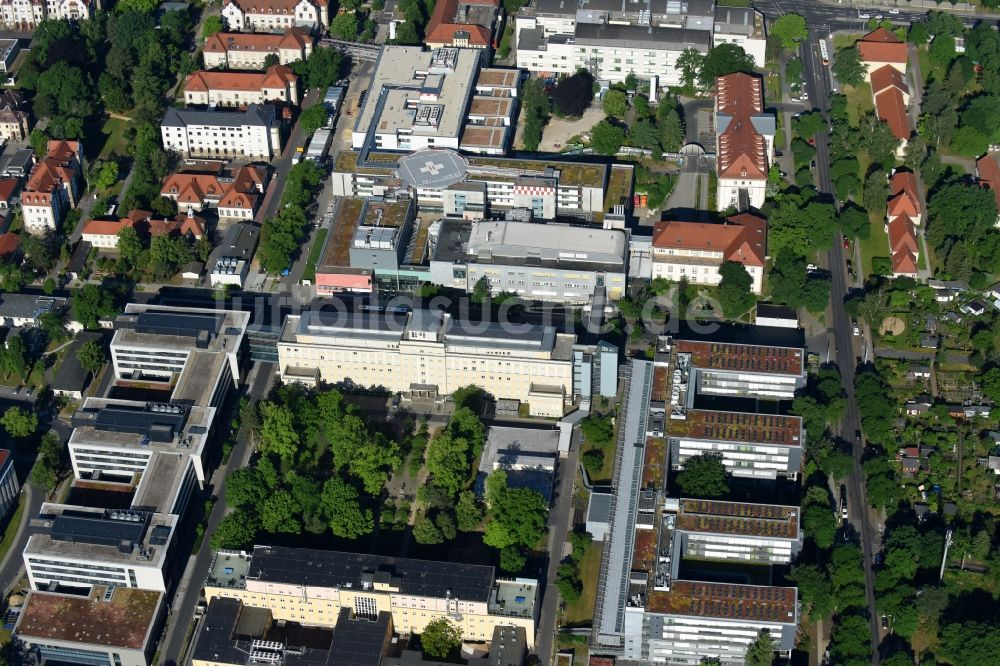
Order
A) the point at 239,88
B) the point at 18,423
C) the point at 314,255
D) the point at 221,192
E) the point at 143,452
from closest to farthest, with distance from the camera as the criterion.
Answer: the point at 143,452, the point at 18,423, the point at 314,255, the point at 221,192, the point at 239,88

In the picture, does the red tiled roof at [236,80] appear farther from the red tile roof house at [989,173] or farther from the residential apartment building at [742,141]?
the red tile roof house at [989,173]

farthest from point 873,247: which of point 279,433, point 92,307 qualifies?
point 92,307

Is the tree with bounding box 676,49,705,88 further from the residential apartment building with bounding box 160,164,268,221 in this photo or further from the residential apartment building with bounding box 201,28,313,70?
the residential apartment building with bounding box 160,164,268,221

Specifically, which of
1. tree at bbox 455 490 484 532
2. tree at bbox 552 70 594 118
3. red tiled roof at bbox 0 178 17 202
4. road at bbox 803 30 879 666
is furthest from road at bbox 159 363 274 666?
tree at bbox 552 70 594 118

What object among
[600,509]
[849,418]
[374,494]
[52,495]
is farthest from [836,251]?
[52,495]

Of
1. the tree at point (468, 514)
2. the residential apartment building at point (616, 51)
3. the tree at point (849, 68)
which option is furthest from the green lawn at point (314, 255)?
the tree at point (849, 68)

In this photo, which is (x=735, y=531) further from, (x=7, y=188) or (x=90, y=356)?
(x=7, y=188)

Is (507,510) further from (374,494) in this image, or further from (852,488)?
→ (852,488)
